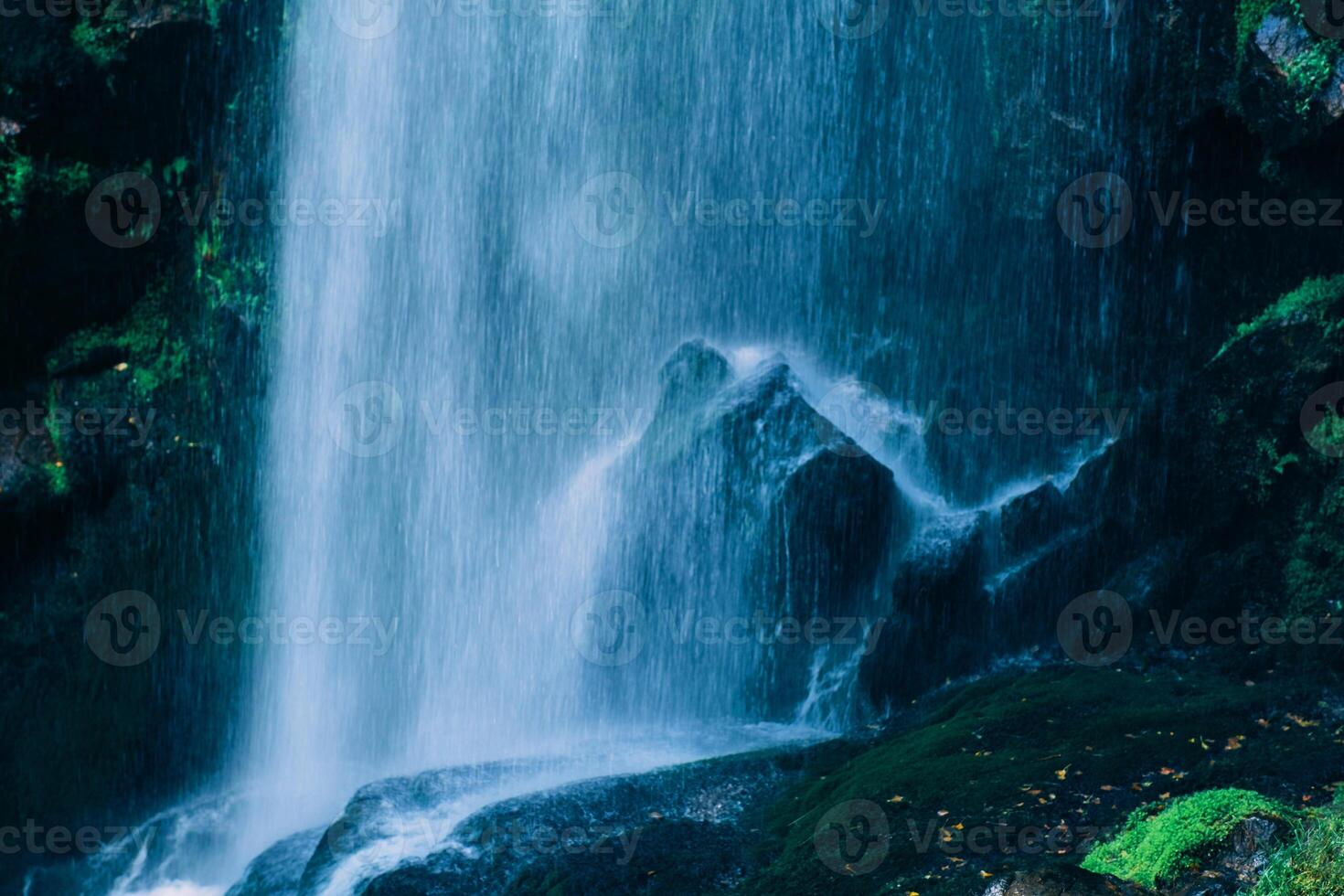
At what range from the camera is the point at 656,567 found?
12.5m

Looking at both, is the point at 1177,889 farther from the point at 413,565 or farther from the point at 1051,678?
the point at 413,565

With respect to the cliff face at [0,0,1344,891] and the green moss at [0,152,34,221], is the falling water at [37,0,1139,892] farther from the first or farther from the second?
the green moss at [0,152,34,221]

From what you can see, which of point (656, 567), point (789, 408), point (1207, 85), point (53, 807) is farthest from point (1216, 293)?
point (53, 807)

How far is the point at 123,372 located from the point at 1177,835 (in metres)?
11.3

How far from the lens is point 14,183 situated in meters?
11.3

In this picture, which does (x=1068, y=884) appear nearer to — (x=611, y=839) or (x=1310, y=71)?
(x=611, y=839)

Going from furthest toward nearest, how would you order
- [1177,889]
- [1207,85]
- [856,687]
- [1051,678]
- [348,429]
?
[348,429], [1207,85], [856,687], [1051,678], [1177,889]

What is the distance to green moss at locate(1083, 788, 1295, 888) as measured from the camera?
20.0ft

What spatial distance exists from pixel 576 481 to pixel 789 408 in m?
3.00

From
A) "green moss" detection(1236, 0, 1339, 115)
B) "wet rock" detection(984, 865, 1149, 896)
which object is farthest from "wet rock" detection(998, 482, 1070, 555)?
"wet rock" detection(984, 865, 1149, 896)

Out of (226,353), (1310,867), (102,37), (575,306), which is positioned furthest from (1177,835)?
(102,37)

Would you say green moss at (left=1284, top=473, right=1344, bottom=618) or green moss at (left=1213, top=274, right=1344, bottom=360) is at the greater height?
green moss at (left=1213, top=274, right=1344, bottom=360)

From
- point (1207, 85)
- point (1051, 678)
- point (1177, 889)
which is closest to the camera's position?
point (1177, 889)

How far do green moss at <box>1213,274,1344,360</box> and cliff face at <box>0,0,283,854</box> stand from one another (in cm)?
1118
